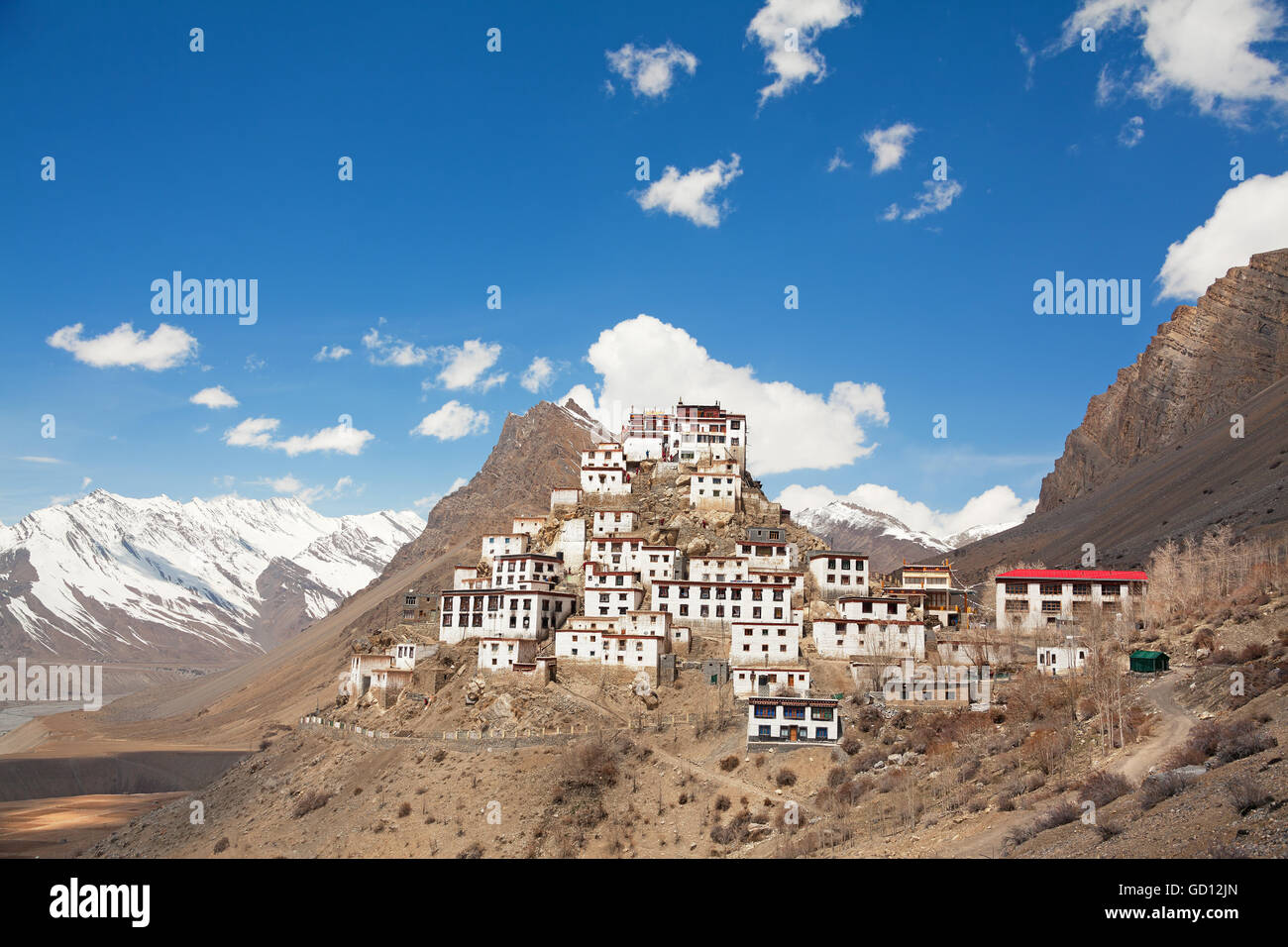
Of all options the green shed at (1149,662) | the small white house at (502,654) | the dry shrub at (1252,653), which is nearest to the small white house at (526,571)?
the small white house at (502,654)

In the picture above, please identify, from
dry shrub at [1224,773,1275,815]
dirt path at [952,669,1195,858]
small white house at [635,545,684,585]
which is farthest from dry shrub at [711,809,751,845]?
small white house at [635,545,684,585]

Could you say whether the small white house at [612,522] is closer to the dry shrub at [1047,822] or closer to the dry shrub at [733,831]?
the dry shrub at [733,831]

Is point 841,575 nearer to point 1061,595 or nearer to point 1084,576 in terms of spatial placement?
point 1061,595

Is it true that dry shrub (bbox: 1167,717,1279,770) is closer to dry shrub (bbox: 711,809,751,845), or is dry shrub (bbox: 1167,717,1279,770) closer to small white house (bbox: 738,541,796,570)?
dry shrub (bbox: 711,809,751,845)
